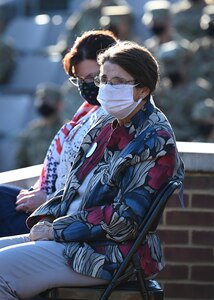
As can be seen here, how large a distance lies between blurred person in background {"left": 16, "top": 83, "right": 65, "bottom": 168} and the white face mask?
5.56 meters

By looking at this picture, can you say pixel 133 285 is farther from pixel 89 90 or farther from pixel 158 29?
pixel 158 29

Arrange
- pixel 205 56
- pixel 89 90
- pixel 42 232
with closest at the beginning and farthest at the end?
pixel 42 232
pixel 89 90
pixel 205 56

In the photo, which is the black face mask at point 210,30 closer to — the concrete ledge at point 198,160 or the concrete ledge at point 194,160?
the concrete ledge at point 194,160

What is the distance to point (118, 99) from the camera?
15.2ft

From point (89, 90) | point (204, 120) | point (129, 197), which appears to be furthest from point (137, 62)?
point (204, 120)

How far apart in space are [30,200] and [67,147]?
307mm

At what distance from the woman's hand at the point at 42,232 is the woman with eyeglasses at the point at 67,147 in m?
0.65

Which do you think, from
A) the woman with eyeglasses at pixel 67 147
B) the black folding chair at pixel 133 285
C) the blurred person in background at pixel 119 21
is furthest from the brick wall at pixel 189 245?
the blurred person in background at pixel 119 21

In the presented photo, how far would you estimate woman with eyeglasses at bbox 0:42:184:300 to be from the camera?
4.51m

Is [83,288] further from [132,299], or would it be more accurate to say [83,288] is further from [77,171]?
[77,171]

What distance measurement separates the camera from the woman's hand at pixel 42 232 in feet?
15.3

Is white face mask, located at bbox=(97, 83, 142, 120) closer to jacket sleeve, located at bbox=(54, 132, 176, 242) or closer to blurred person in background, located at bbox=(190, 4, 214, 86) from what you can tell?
jacket sleeve, located at bbox=(54, 132, 176, 242)

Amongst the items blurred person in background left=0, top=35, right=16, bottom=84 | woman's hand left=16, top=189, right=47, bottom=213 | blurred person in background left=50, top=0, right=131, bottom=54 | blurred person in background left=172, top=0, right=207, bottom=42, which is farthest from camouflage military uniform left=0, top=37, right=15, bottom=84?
woman's hand left=16, top=189, right=47, bottom=213

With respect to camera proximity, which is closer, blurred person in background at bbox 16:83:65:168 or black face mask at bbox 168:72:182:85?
black face mask at bbox 168:72:182:85
